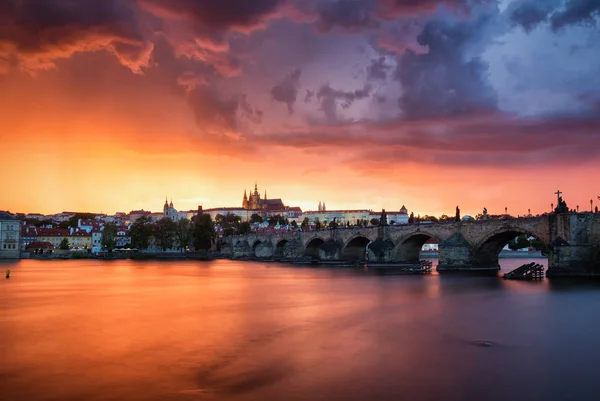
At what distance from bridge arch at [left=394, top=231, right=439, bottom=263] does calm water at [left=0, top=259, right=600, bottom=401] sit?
24.6 meters

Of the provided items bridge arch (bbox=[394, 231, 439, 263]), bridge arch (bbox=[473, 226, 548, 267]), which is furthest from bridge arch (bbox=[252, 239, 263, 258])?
bridge arch (bbox=[473, 226, 548, 267])

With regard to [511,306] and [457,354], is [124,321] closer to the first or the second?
[457,354]

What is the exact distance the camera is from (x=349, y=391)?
503 inches

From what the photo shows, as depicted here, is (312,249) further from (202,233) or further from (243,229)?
(243,229)

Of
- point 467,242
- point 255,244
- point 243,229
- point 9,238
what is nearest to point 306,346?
point 467,242

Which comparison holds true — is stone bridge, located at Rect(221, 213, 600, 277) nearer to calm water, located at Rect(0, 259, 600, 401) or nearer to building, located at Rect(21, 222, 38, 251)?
calm water, located at Rect(0, 259, 600, 401)

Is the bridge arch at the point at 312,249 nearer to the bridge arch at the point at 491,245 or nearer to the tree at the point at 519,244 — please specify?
the bridge arch at the point at 491,245

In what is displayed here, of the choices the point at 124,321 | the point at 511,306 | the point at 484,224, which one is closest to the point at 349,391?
the point at 124,321

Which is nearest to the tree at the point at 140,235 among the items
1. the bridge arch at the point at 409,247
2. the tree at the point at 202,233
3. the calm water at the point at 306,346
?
the tree at the point at 202,233

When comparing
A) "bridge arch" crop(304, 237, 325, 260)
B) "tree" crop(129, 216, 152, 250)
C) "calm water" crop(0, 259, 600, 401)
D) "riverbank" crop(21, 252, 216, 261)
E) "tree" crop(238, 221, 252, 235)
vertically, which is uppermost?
"tree" crop(238, 221, 252, 235)

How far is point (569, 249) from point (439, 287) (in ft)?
30.5

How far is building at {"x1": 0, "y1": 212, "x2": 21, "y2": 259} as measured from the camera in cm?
8919

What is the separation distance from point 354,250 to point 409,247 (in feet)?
43.1

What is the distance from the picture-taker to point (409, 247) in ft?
202
